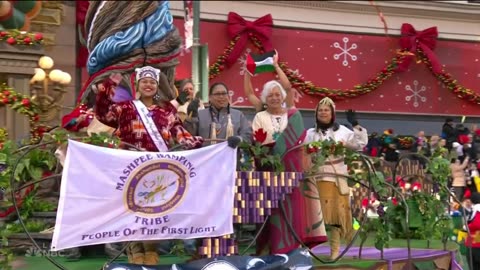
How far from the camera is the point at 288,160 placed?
19.1 feet

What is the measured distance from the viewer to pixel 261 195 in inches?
218

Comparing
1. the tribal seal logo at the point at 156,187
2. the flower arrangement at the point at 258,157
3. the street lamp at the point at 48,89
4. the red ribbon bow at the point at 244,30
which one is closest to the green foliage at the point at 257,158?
the flower arrangement at the point at 258,157

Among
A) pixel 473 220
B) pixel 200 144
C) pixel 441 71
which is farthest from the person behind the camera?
pixel 441 71

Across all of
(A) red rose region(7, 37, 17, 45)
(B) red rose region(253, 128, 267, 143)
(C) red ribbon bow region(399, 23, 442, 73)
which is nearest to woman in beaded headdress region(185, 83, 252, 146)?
(B) red rose region(253, 128, 267, 143)

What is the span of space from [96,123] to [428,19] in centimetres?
1050

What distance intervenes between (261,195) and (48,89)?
653 centimetres

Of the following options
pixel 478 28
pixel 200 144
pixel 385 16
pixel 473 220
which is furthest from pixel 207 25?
pixel 200 144

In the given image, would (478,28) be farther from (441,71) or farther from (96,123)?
(96,123)

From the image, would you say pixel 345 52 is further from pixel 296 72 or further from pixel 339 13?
pixel 296 72

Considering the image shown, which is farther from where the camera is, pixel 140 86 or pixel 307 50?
pixel 307 50

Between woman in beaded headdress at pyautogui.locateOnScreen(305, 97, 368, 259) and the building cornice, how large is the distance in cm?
823

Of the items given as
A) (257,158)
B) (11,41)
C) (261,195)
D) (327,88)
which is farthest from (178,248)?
(327,88)

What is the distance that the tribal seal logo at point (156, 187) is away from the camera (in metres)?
5.05

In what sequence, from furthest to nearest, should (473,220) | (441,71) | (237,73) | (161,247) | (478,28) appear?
(237,73) < (441,71) < (478,28) < (473,220) < (161,247)
